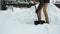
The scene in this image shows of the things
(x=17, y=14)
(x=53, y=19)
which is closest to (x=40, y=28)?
(x=53, y=19)

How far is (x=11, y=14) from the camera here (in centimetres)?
214

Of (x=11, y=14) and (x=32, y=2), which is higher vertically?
(x=32, y=2)

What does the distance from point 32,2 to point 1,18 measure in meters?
1.05

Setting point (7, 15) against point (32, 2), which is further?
point (32, 2)

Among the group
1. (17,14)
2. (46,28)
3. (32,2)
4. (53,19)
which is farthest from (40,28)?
(32,2)

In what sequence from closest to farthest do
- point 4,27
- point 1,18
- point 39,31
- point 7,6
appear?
point 39,31
point 4,27
point 1,18
point 7,6

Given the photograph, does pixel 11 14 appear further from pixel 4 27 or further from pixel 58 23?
pixel 58 23

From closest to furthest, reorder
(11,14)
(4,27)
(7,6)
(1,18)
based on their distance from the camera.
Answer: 1. (4,27)
2. (1,18)
3. (11,14)
4. (7,6)

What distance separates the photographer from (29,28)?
1.59 meters

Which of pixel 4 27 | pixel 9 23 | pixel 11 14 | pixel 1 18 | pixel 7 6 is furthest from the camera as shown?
pixel 7 6

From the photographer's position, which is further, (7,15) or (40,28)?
(7,15)

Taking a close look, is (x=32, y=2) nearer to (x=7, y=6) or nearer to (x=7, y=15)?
(x=7, y=6)

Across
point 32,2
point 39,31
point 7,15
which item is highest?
point 32,2

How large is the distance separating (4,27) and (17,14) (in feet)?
1.81
